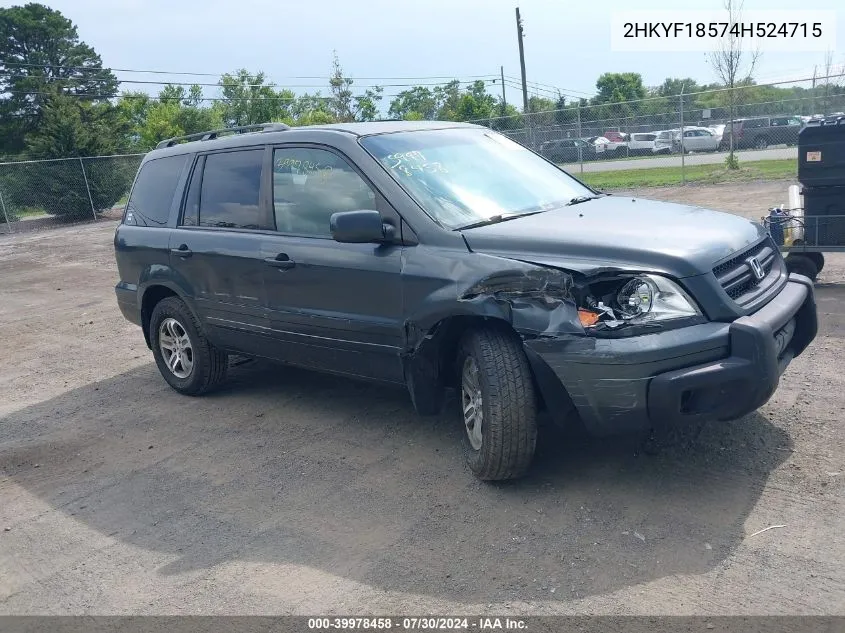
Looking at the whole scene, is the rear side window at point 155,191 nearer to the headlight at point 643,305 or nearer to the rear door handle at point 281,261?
the rear door handle at point 281,261

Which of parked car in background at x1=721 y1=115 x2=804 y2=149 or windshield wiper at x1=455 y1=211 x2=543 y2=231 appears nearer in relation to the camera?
windshield wiper at x1=455 y1=211 x2=543 y2=231

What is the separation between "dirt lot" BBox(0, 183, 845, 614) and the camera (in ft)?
11.4

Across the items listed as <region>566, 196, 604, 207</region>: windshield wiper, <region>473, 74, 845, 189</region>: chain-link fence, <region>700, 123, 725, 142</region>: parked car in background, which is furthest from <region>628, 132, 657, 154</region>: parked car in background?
<region>566, 196, 604, 207</region>: windshield wiper

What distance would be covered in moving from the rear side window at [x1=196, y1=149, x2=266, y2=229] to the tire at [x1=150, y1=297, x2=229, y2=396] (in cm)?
77

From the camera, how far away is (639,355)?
12.5ft

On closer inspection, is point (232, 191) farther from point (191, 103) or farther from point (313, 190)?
point (191, 103)

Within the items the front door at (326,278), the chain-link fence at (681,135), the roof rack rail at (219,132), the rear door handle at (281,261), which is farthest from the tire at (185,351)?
the chain-link fence at (681,135)

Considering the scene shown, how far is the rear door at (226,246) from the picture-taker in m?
5.71

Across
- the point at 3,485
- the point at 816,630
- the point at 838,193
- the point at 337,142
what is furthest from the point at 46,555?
the point at 838,193

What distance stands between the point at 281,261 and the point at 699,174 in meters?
19.0

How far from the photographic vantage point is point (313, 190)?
5.36 metres

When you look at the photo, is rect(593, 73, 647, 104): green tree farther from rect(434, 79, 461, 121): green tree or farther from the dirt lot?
the dirt lot

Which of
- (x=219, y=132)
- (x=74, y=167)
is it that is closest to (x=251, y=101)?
(x=74, y=167)

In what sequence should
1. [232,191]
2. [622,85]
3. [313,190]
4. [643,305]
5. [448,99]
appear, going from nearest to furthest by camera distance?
[643,305] < [313,190] < [232,191] < [448,99] < [622,85]
